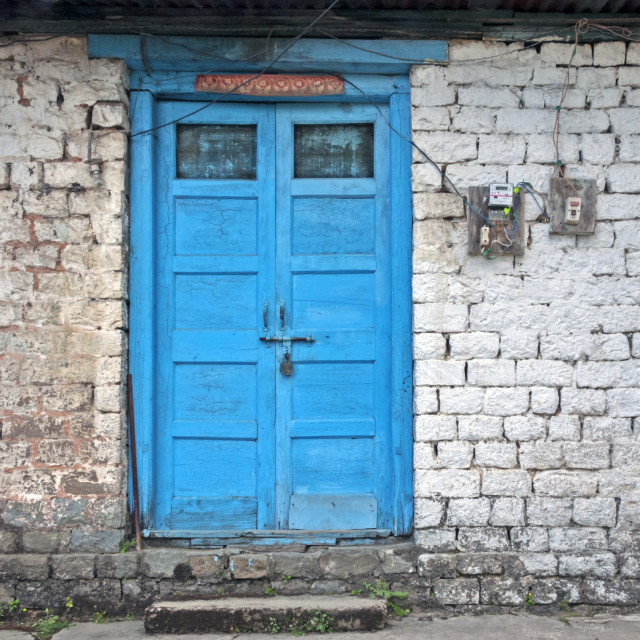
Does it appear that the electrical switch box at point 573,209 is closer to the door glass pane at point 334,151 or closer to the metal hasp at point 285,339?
the door glass pane at point 334,151

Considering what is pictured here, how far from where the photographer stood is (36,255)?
336 centimetres

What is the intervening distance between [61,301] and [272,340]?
122cm

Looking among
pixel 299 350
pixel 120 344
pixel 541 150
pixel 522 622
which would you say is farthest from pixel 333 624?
pixel 541 150

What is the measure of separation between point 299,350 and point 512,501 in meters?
1.48

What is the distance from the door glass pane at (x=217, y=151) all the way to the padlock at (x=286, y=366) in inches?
43.3

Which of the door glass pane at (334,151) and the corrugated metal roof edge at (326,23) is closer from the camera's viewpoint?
the corrugated metal roof edge at (326,23)

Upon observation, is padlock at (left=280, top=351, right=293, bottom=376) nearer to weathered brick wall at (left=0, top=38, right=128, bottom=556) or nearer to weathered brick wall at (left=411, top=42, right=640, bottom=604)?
weathered brick wall at (left=411, top=42, right=640, bottom=604)

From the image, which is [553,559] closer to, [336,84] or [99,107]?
[336,84]

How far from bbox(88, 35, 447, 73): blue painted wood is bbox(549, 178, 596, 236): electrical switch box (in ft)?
3.30

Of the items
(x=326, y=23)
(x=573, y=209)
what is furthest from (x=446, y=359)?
(x=326, y=23)

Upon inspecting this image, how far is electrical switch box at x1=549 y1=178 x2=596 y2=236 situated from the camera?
3.35 m

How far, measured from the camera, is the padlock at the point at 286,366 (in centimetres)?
349

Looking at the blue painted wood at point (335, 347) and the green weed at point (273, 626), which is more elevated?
the blue painted wood at point (335, 347)

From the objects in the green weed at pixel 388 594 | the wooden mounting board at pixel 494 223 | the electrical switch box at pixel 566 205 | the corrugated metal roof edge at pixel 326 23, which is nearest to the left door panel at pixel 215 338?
the corrugated metal roof edge at pixel 326 23
